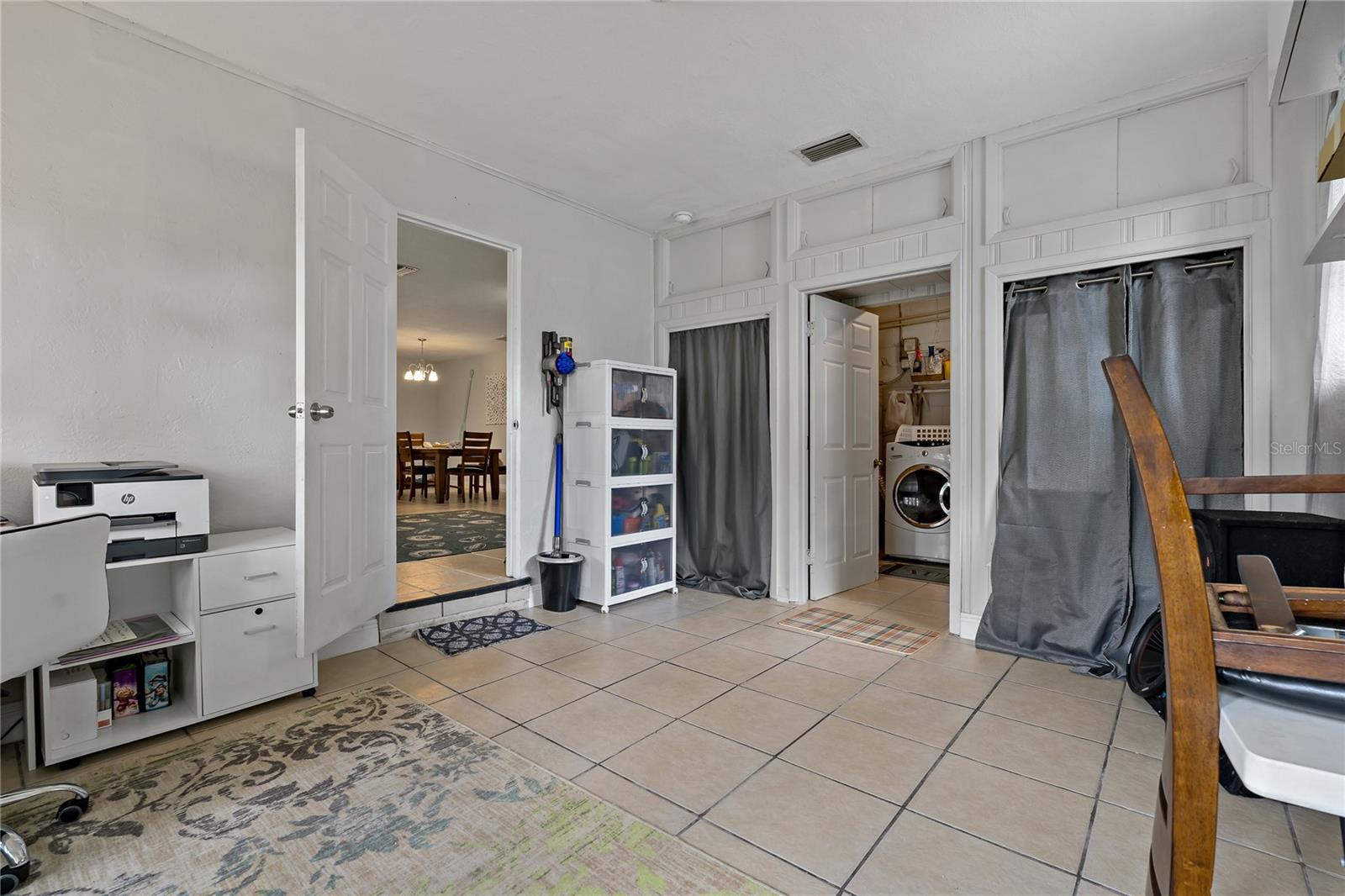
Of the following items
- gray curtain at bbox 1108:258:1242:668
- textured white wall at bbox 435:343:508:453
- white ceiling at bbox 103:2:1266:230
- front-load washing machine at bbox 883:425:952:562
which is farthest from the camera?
textured white wall at bbox 435:343:508:453

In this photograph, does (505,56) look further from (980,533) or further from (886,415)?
(886,415)

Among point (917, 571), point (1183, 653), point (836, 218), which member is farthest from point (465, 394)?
point (1183, 653)

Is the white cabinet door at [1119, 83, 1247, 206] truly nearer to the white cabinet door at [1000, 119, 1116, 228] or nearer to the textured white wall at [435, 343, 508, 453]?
the white cabinet door at [1000, 119, 1116, 228]

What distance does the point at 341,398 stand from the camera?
257cm

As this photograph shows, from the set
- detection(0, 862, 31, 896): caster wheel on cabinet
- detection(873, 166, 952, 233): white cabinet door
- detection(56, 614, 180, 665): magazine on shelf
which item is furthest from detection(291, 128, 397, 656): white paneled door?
detection(873, 166, 952, 233): white cabinet door

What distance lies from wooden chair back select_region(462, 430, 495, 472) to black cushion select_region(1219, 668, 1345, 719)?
26.6 feet

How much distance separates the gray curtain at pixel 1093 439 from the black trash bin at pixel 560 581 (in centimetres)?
226

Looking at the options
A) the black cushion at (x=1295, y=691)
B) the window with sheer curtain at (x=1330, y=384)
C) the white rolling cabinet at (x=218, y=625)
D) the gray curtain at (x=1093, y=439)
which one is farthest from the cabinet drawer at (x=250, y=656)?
the window with sheer curtain at (x=1330, y=384)

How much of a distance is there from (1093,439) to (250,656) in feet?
12.0

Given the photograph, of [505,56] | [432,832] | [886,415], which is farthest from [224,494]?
[886,415]

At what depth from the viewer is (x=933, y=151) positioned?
3426 mm

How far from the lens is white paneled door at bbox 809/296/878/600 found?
4117 mm

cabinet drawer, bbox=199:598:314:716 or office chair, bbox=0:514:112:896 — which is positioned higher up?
office chair, bbox=0:514:112:896

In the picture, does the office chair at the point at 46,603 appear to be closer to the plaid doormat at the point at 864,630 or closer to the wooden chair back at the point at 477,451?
the plaid doormat at the point at 864,630
